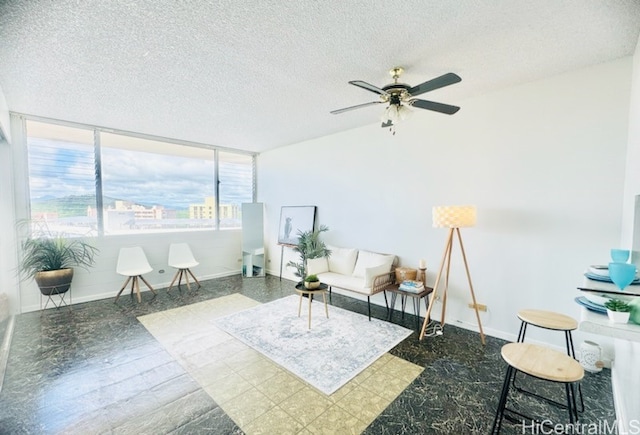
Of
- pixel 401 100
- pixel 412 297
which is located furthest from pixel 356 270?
pixel 401 100

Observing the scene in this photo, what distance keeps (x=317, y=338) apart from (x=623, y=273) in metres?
2.57

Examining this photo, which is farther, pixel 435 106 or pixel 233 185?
pixel 233 185

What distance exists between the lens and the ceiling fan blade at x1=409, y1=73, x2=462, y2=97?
77.1 inches

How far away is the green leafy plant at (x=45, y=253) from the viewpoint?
149 inches

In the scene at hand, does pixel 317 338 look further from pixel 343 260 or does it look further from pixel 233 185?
pixel 233 185

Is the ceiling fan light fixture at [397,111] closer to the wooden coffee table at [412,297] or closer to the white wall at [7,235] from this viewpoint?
the wooden coffee table at [412,297]

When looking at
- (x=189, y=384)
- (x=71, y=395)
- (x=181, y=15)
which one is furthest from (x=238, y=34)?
(x=71, y=395)

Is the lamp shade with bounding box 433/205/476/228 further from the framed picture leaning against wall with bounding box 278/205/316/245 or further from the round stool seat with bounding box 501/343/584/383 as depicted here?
the framed picture leaning against wall with bounding box 278/205/316/245

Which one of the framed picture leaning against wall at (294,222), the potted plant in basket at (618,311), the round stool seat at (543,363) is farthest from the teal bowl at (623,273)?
the framed picture leaning against wall at (294,222)

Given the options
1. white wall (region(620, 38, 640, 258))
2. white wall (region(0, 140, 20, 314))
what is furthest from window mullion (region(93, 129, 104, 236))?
white wall (region(620, 38, 640, 258))

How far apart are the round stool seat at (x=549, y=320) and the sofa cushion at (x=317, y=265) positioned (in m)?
2.67

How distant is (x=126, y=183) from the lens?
4770 millimetres

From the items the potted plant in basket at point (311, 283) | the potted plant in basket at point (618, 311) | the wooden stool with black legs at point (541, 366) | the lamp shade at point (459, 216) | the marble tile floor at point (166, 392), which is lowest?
the marble tile floor at point (166, 392)

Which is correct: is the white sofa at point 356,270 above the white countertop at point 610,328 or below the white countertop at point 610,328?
below
